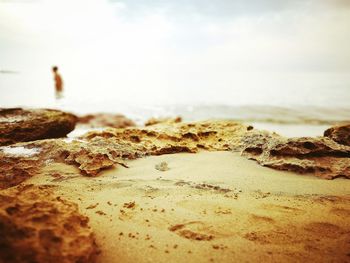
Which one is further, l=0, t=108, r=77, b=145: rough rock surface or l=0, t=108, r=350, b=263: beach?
l=0, t=108, r=77, b=145: rough rock surface

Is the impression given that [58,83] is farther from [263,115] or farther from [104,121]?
[263,115]

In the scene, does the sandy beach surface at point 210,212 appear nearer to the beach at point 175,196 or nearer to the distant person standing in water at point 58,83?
the beach at point 175,196

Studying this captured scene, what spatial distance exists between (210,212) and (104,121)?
914 cm

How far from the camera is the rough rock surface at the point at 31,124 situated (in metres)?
4.29

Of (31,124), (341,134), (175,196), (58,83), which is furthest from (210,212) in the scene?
(58,83)

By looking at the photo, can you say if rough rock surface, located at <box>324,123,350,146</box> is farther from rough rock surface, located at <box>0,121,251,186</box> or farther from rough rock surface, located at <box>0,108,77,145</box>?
rough rock surface, located at <box>0,108,77,145</box>

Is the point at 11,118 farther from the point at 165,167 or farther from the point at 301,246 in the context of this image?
the point at 301,246

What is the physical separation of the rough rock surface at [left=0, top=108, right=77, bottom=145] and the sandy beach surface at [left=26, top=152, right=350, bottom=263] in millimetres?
1755

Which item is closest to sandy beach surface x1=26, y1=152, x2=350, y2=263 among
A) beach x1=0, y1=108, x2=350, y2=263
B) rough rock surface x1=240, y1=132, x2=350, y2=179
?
beach x1=0, y1=108, x2=350, y2=263

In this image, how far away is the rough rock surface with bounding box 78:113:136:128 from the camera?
10.4m

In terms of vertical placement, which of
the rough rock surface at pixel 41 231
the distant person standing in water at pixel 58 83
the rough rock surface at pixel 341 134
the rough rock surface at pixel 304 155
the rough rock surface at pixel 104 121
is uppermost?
the distant person standing in water at pixel 58 83

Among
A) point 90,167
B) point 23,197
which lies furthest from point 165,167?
point 23,197

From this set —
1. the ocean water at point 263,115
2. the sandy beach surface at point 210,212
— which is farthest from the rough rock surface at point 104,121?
the sandy beach surface at point 210,212

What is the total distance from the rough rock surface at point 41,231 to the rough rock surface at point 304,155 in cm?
243
